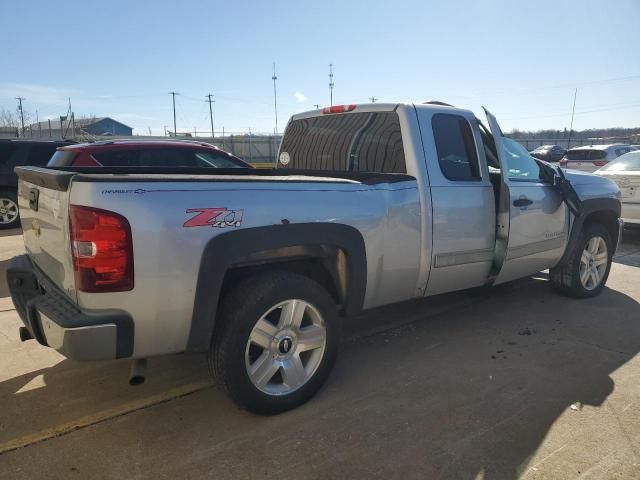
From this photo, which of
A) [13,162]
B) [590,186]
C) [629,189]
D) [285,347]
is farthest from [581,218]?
[13,162]

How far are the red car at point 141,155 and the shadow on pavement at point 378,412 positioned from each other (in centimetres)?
478

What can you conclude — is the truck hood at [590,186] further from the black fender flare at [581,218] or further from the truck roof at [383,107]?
the truck roof at [383,107]

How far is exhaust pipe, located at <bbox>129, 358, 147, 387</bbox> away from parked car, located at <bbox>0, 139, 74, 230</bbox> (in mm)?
8790

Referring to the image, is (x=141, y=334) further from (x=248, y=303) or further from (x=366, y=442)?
(x=366, y=442)

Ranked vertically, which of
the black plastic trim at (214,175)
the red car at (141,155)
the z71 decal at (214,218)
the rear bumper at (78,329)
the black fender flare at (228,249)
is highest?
the red car at (141,155)

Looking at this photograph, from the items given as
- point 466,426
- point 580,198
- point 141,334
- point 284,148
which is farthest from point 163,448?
point 580,198

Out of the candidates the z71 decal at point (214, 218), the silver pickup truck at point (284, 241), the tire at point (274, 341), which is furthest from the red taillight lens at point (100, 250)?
the tire at point (274, 341)

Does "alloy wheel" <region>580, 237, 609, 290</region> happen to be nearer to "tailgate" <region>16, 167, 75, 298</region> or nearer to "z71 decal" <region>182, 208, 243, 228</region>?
"z71 decal" <region>182, 208, 243, 228</region>

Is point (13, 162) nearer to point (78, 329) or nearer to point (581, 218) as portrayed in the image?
point (78, 329)

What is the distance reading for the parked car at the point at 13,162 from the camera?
32.7 feet

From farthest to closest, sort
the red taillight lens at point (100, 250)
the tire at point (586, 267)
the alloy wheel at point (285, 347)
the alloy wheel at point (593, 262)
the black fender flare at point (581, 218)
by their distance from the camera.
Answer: the alloy wheel at point (593, 262) < the tire at point (586, 267) < the black fender flare at point (581, 218) < the alloy wheel at point (285, 347) < the red taillight lens at point (100, 250)

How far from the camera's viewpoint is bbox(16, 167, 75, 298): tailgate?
8.03 ft

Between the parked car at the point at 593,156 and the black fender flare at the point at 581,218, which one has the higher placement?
the parked car at the point at 593,156

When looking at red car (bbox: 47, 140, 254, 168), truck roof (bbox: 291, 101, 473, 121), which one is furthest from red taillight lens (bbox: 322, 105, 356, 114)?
red car (bbox: 47, 140, 254, 168)
